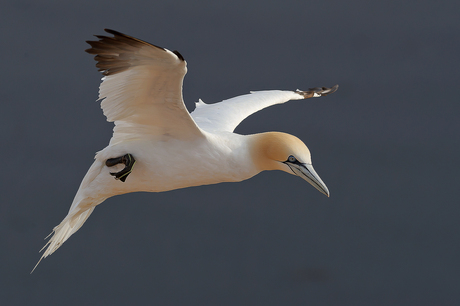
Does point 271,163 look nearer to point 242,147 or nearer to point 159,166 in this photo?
point 242,147

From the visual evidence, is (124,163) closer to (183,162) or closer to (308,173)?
(183,162)

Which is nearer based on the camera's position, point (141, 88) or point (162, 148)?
point (141, 88)

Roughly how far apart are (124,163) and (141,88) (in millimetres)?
808

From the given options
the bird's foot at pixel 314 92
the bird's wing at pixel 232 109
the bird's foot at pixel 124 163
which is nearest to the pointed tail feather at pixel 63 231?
the bird's foot at pixel 124 163

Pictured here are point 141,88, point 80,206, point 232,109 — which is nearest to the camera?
point 141,88

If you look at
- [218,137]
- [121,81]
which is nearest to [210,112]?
[218,137]

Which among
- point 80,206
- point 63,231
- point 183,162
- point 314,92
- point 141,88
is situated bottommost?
point 63,231

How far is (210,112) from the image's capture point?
255 inches

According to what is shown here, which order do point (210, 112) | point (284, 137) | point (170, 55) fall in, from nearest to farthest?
point (170, 55) → point (284, 137) → point (210, 112)

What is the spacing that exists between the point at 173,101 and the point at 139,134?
0.63m

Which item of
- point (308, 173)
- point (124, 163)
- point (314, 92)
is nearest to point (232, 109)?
point (314, 92)

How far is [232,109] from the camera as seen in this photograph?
6.50m

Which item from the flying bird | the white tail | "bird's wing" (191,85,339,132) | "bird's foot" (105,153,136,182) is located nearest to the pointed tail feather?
the white tail

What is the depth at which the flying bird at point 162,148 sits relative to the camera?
4.66m
